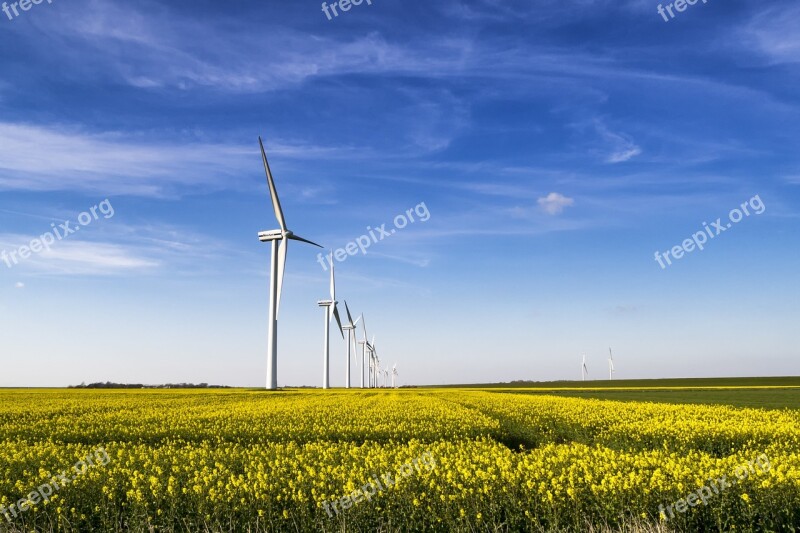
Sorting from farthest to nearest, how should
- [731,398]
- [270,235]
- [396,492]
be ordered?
[270,235]
[731,398]
[396,492]

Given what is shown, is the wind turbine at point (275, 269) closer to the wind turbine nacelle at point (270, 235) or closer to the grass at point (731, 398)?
the wind turbine nacelle at point (270, 235)

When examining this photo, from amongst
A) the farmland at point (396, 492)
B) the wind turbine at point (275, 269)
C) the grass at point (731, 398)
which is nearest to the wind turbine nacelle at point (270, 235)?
the wind turbine at point (275, 269)

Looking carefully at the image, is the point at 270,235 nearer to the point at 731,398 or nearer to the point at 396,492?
the point at 731,398

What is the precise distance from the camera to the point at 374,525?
33.4 ft

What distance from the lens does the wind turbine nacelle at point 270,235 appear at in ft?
233

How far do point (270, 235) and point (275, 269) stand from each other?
212 inches

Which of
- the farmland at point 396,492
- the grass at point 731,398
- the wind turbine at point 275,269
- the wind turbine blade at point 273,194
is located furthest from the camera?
the wind turbine at point 275,269

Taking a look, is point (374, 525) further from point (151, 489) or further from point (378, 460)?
Answer: point (151, 489)

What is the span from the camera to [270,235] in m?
71.9

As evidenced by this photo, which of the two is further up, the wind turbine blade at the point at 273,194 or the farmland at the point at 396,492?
the wind turbine blade at the point at 273,194

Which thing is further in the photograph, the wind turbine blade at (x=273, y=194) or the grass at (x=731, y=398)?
the wind turbine blade at (x=273, y=194)

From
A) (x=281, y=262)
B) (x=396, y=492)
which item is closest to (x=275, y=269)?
(x=281, y=262)

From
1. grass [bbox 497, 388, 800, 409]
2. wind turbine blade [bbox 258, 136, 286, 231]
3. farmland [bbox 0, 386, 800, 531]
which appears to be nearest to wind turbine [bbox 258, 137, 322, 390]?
wind turbine blade [bbox 258, 136, 286, 231]

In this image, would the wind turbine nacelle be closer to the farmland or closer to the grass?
the grass
